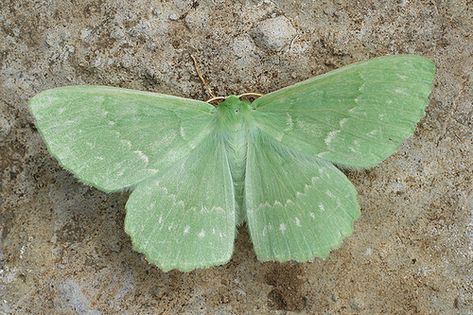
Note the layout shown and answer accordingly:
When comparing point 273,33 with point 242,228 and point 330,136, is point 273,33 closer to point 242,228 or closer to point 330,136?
point 330,136

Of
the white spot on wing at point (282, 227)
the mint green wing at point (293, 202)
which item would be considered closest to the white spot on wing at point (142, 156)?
the mint green wing at point (293, 202)

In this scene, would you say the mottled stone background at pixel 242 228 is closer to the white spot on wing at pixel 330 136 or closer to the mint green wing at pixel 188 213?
the mint green wing at pixel 188 213

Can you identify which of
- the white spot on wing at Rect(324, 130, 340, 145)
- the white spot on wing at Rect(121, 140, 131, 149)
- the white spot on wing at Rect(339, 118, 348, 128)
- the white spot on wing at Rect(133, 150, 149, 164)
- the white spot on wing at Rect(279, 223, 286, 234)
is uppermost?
the white spot on wing at Rect(339, 118, 348, 128)

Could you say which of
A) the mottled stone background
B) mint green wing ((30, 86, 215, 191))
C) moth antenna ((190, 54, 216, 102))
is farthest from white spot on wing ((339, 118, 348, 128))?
moth antenna ((190, 54, 216, 102))

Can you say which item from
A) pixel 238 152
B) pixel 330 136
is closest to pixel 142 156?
pixel 238 152

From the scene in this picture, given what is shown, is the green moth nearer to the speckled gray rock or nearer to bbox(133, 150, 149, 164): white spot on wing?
bbox(133, 150, 149, 164): white spot on wing

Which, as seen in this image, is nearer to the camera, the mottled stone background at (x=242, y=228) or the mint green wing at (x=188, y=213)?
the mint green wing at (x=188, y=213)

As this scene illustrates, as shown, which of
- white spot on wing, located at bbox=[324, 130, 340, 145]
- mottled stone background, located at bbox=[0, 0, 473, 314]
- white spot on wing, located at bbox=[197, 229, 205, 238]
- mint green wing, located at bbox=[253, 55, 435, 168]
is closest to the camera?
mint green wing, located at bbox=[253, 55, 435, 168]
